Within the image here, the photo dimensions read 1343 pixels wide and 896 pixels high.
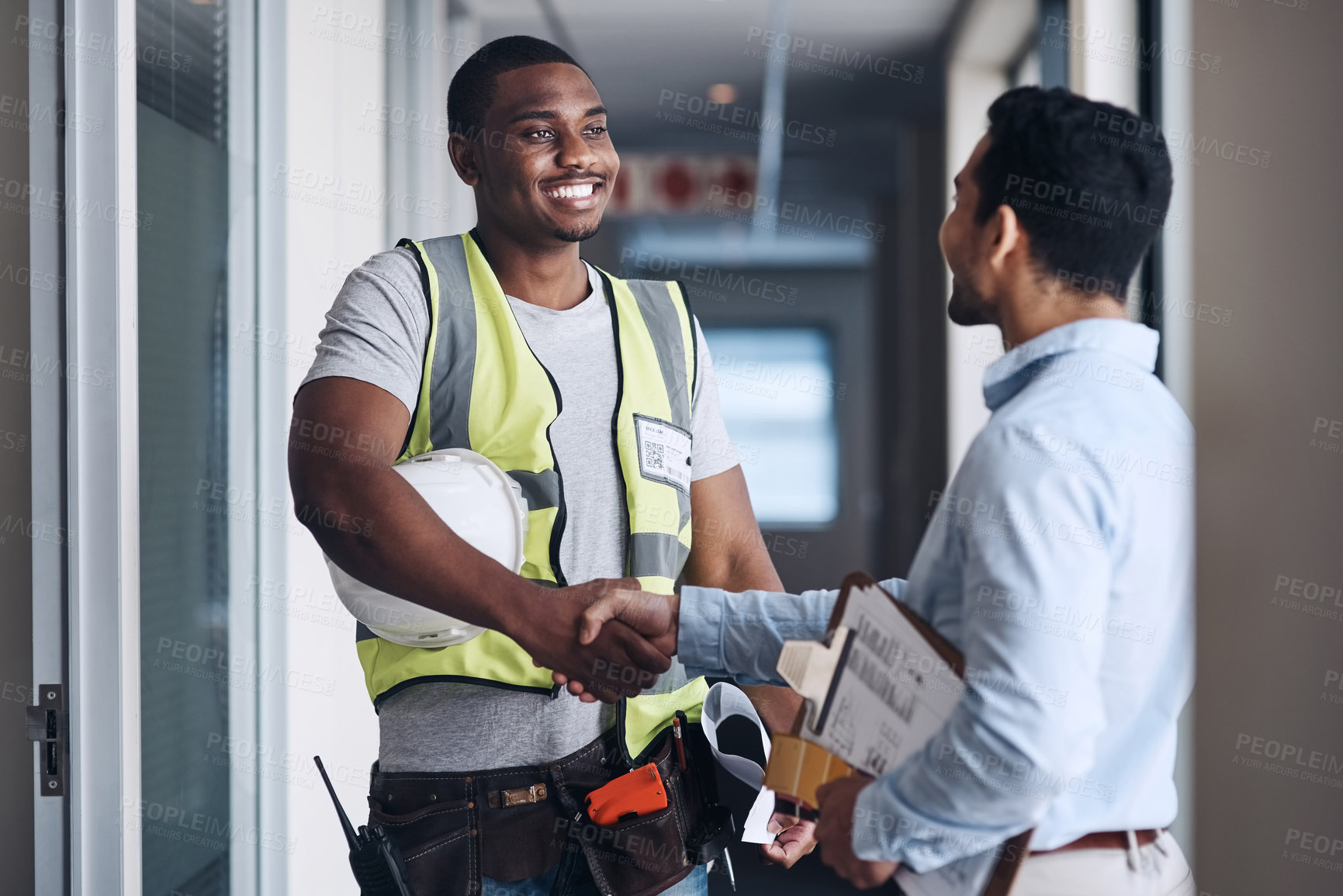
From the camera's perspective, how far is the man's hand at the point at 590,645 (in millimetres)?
1356

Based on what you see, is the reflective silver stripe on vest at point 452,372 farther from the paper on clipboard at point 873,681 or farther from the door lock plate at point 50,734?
the door lock plate at point 50,734

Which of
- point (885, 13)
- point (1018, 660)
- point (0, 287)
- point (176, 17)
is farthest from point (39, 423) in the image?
point (885, 13)

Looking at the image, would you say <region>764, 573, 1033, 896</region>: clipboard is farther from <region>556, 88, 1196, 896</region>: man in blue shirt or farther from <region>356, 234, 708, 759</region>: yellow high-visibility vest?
<region>356, 234, 708, 759</region>: yellow high-visibility vest

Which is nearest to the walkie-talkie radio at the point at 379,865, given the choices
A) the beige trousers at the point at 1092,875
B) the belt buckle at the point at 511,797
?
the belt buckle at the point at 511,797

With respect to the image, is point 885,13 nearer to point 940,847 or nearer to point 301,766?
point 301,766

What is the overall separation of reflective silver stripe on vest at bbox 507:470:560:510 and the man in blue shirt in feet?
1.70

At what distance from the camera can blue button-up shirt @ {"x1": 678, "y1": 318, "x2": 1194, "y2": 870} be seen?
888mm

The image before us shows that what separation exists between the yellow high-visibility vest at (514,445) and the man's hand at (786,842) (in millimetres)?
213

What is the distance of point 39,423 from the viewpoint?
1.53 metres

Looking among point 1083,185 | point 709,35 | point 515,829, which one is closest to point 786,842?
point 515,829

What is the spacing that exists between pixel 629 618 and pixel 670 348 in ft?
1.40

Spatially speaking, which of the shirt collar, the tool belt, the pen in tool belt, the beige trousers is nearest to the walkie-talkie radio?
the tool belt

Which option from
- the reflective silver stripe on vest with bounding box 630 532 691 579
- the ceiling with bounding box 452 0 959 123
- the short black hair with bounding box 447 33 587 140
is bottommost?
the reflective silver stripe on vest with bounding box 630 532 691 579

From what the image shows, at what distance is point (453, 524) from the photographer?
1.33 meters
